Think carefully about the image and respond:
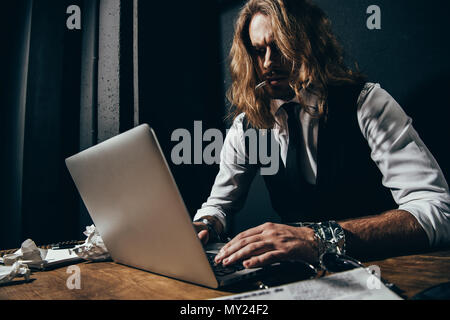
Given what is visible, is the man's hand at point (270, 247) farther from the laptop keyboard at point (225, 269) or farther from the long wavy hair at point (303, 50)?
the long wavy hair at point (303, 50)

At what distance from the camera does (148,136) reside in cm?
48

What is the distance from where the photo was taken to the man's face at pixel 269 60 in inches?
55.6

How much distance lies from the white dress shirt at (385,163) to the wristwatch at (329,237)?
0.81ft

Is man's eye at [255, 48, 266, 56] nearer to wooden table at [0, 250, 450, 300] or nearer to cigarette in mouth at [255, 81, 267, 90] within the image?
cigarette in mouth at [255, 81, 267, 90]

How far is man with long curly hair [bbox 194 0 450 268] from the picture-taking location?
724mm

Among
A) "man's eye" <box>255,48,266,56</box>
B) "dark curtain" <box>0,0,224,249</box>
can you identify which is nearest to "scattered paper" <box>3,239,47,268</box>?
"dark curtain" <box>0,0,224,249</box>

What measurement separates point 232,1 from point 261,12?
1.94ft

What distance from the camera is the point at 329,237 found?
70cm

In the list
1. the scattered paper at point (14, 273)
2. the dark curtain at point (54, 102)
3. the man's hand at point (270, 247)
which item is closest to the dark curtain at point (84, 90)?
the dark curtain at point (54, 102)

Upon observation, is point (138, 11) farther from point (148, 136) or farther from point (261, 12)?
point (148, 136)

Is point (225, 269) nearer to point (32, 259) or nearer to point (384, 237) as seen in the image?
point (384, 237)

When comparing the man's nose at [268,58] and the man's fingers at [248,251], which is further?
the man's nose at [268,58]

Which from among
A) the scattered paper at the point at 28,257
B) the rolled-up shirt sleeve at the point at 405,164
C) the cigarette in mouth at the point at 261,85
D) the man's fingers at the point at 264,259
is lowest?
the scattered paper at the point at 28,257

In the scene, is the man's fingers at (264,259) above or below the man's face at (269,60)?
below
